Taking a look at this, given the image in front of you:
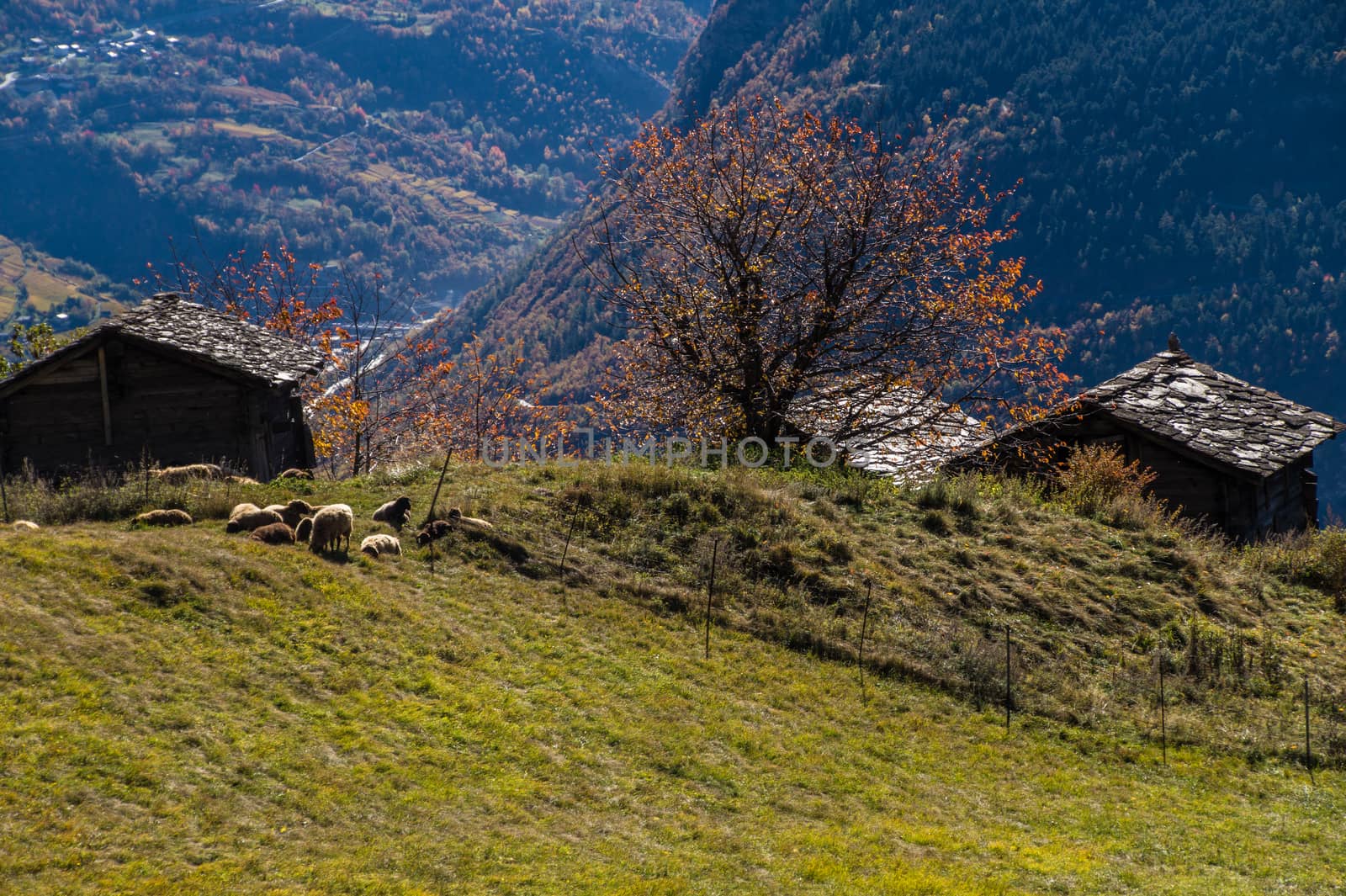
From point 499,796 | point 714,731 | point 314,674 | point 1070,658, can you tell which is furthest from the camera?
point 1070,658

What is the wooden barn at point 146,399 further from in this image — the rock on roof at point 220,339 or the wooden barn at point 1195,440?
the wooden barn at point 1195,440

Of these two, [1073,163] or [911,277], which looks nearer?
[911,277]

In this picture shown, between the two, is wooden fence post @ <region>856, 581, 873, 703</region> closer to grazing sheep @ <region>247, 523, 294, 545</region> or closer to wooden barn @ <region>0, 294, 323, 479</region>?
grazing sheep @ <region>247, 523, 294, 545</region>

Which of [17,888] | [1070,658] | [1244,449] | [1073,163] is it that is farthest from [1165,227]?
[17,888]

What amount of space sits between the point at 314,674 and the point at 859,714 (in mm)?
6542

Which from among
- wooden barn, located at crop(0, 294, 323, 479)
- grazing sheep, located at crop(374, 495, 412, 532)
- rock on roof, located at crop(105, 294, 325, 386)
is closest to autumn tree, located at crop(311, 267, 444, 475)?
rock on roof, located at crop(105, 294, 325, 386)

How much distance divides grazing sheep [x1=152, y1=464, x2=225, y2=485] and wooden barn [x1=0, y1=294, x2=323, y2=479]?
357cm

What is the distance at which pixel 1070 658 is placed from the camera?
16.6 m

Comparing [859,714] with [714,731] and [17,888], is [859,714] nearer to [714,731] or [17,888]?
[714,731]

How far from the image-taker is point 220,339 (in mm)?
25125

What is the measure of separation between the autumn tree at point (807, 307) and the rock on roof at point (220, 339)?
23.7ft

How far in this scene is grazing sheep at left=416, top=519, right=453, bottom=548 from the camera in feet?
54.2

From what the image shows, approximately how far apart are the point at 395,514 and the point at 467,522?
1.11 m

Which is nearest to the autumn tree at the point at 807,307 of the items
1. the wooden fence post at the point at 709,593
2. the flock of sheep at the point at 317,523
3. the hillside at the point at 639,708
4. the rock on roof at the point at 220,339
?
the hillside at the point at 639,708
